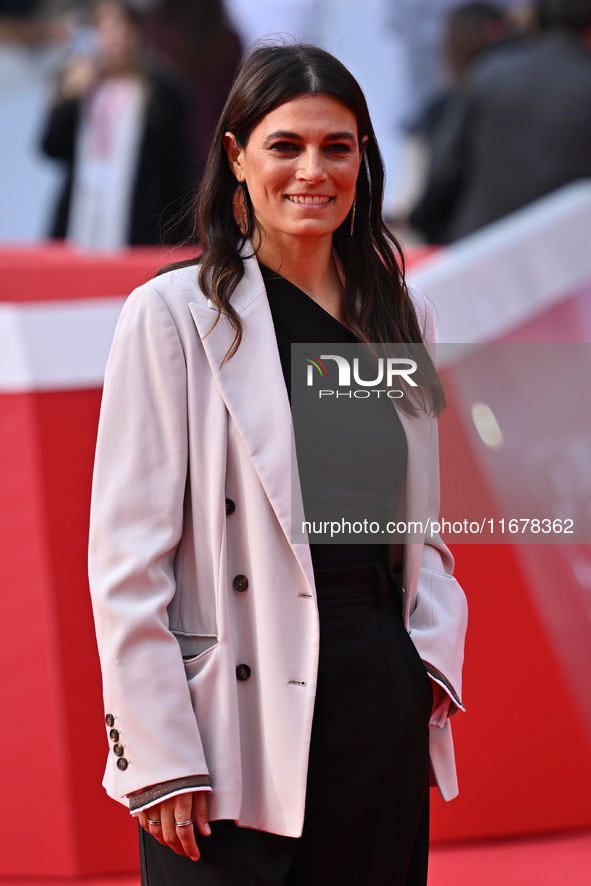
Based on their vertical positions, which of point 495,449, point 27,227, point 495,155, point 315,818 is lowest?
point 315,818

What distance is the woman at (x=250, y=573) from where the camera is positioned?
1646mm

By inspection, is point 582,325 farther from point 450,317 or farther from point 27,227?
point 27,227

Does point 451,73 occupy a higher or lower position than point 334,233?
higher

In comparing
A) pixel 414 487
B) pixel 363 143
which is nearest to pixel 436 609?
pixel 414 487

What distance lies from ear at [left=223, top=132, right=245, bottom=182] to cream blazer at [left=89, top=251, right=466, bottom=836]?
22 centimetres

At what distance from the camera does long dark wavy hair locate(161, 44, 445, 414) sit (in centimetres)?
173

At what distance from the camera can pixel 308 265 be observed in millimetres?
1854

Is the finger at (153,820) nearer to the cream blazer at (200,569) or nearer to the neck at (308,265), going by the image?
the cream blazer at (200,569)

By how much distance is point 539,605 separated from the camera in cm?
290

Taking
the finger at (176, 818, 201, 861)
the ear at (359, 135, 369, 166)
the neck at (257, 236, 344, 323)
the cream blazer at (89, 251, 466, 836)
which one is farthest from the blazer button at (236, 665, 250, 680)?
the ear at (359, 135, 369, 166)

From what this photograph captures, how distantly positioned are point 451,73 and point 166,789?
16.0 ft

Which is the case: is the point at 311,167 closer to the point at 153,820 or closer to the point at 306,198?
the point at 306,198

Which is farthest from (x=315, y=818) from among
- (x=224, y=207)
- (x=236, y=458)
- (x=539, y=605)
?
(x=539, y=605)

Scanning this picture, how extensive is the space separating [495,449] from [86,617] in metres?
1.14
